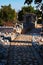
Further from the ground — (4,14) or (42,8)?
(42,8)

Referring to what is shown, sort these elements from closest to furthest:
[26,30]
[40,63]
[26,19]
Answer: [40,63] < [26,30] < [26,19]

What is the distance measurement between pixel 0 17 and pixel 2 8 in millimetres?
2701

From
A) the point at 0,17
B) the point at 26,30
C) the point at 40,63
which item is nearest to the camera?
the point at 40,63

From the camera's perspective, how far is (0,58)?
12.8 meters

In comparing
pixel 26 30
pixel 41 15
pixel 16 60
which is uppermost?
pixel 41 15

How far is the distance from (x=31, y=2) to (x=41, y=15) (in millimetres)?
1046

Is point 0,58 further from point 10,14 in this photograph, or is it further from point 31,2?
point 10,14

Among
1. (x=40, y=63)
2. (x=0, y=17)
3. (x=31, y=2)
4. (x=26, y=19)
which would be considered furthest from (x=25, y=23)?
(x=40, y=63)

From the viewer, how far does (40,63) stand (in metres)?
12.2

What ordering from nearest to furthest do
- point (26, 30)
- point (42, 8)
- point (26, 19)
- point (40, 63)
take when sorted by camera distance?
point (40, 63) < point (42, 8) < point (26, 30) < point (26, 19)

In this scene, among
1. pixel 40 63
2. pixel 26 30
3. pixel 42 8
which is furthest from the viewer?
pixel 26 30

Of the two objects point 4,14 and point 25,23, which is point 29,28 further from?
point 4,14

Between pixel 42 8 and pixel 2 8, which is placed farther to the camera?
pixel 2 8

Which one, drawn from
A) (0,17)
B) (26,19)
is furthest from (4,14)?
(26,19)
